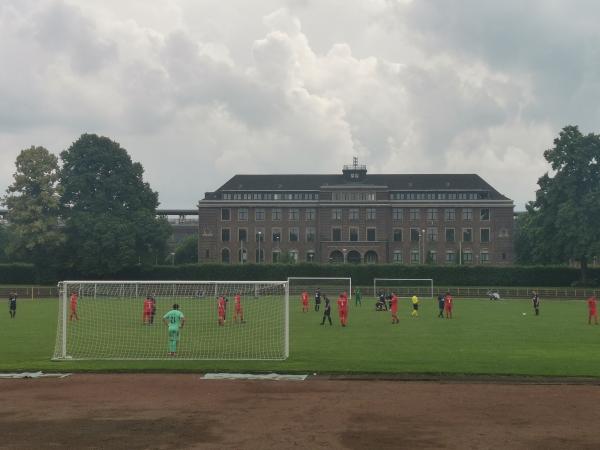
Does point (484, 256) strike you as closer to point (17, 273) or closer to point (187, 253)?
point (187, 253)

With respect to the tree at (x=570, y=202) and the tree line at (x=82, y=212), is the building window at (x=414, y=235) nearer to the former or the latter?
the tree at (x=570, y=202)

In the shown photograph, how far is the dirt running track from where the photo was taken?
11.9m

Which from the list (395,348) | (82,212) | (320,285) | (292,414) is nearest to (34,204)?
(82,212)

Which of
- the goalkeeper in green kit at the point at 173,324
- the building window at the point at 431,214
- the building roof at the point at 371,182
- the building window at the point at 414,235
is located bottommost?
the goalkeeper in green kit at the point at 173,324

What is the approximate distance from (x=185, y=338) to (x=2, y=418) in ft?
48.3

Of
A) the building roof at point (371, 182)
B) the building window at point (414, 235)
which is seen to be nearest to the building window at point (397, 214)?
the building window at point (414, 235)

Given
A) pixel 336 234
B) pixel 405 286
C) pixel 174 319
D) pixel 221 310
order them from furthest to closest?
1. pixel 336 234
2. pixel 405 286
3. pixel 221 310
4. pixel 174 319

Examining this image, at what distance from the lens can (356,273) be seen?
86438mm

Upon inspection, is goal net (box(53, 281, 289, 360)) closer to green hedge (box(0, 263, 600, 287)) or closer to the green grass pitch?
the green grass pitch

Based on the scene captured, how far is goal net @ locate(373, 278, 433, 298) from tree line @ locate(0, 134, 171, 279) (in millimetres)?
25946

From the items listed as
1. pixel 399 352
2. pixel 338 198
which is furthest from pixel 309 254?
pixel 399 352

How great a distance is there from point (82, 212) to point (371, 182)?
161 feet

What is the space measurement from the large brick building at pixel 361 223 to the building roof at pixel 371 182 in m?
0.21

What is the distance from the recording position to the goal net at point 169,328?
2347 cm
